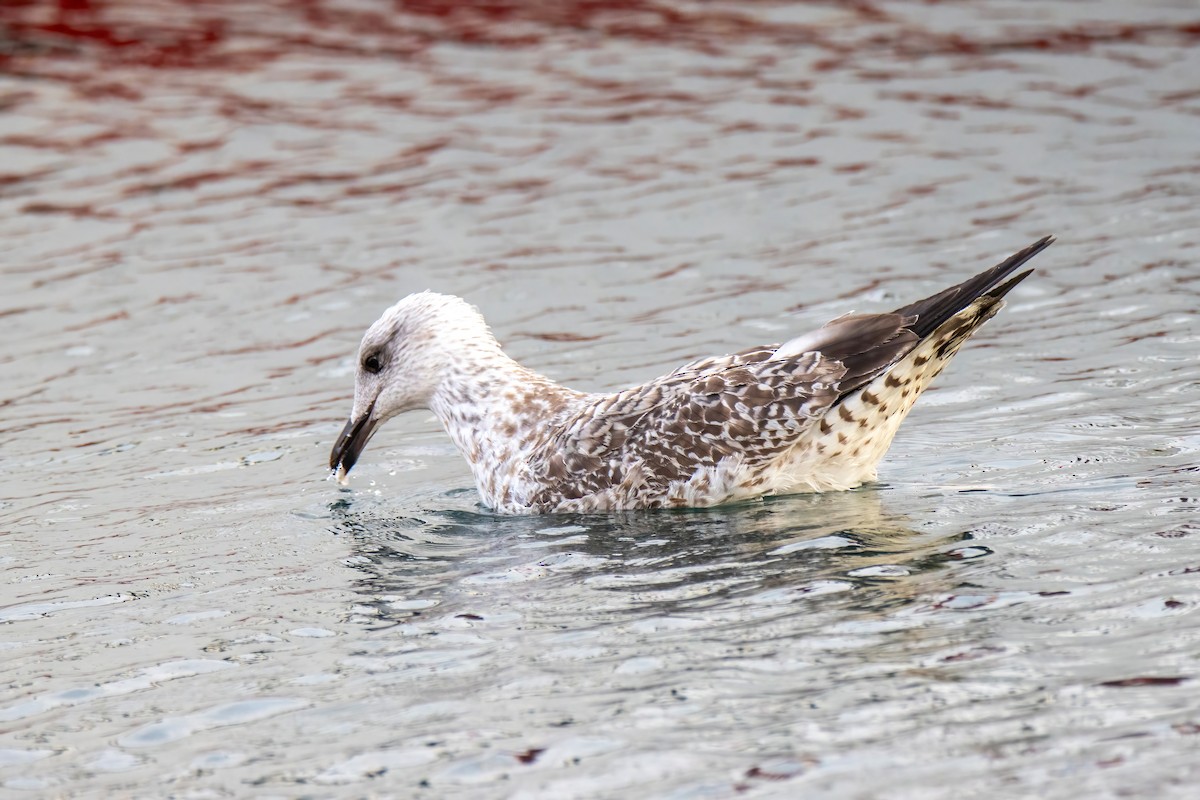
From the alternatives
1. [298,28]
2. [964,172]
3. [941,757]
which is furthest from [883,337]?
[298,28]

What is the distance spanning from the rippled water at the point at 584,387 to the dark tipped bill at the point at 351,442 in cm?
28

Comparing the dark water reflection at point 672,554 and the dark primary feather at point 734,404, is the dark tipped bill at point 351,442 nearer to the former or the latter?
the dark water reflection at point 672,554

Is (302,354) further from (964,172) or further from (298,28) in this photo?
(298,28)

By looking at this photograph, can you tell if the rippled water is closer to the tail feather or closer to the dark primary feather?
the dark primary feather

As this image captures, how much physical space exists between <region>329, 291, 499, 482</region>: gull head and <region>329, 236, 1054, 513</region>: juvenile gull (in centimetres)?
34

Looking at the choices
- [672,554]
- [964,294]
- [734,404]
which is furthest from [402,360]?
[964,294]

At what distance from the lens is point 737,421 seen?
26.1 feet

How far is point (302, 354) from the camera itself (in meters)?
11.9

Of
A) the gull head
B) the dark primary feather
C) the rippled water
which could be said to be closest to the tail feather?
the dark primary feather

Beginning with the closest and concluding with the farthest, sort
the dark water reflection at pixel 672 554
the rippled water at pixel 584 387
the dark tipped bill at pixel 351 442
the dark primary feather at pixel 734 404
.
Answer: the rippled water at pixel 584 387
the dark water reflection at pixel 672 554
the dark primary feather at pixel 734 404
the dark tipped bill at pixel 351 442

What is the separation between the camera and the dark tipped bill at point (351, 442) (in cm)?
898

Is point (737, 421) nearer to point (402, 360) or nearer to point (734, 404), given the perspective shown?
point (734, 404)

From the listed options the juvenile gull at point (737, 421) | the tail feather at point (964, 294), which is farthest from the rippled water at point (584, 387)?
the tail feather at point (964, 294)

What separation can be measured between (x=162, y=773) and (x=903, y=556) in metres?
3.15
